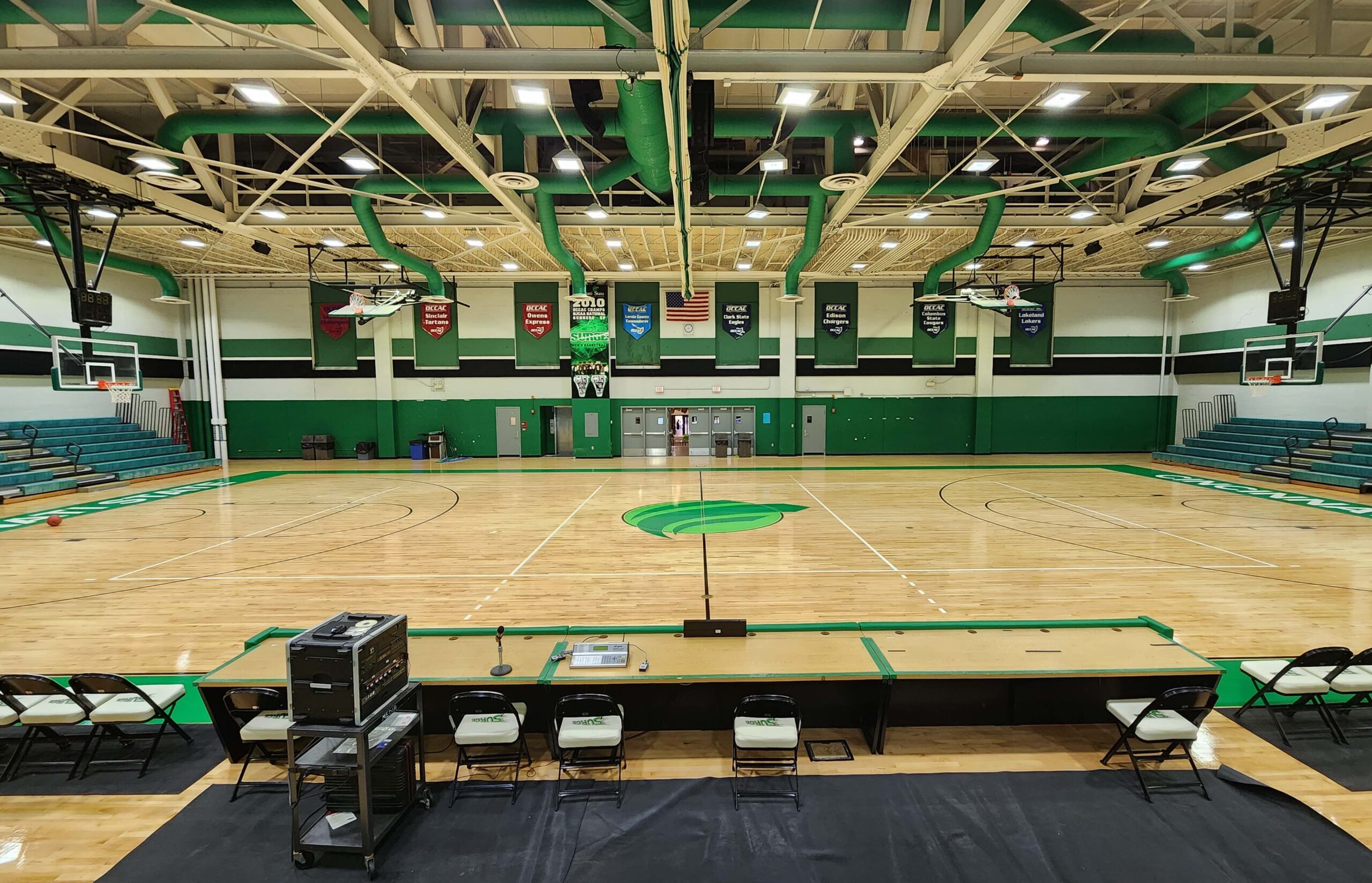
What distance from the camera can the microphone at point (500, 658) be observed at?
14.1 ft

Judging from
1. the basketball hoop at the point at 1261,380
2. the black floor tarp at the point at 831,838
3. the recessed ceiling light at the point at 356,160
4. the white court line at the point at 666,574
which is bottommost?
the black floor tarp at the point at 831,838

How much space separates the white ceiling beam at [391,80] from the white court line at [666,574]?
6.32 meters

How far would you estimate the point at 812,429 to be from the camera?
2198cm

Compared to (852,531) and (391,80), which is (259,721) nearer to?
(391,80)

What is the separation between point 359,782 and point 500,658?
1.26m

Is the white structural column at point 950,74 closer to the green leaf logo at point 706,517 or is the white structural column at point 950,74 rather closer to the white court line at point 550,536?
the green leaf logo at point 706,517

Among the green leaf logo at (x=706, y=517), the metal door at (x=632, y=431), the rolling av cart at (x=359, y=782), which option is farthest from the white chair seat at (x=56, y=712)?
the metal door at (x=632, y=431)

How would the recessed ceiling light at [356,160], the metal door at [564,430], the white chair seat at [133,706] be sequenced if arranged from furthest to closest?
the metal door at [564,430] → the recessed ceiling light at [356,160] → the white chair seat at [133,706]

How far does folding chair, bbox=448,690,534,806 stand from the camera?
4.03m

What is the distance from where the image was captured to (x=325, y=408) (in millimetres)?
21719

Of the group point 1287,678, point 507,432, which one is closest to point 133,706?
point 1287,678

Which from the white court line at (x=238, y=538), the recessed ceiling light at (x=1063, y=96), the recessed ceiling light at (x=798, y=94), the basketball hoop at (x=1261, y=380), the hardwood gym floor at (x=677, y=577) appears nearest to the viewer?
the hardwood gym floor at (x=677, y=577)

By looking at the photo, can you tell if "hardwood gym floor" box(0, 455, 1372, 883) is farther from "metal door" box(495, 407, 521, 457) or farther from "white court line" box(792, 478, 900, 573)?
"metal door" box(495, 407, 521, 457)

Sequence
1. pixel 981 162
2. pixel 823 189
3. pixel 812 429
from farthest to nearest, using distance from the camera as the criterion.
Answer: pixel 812 429, pixel 823 189, pixel 981 162
